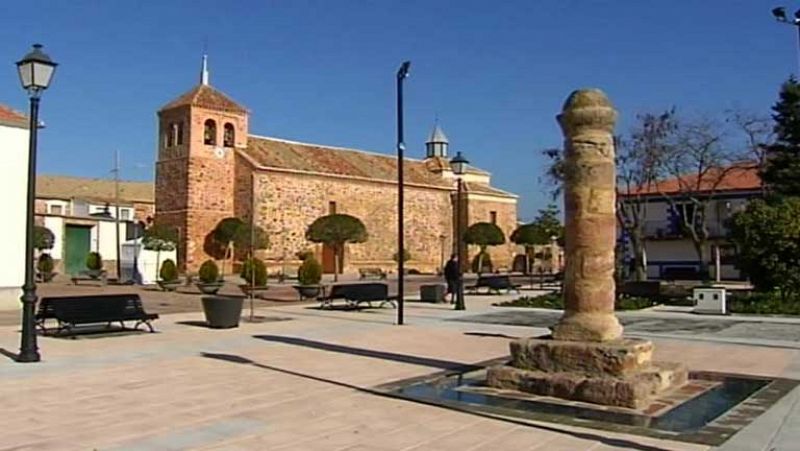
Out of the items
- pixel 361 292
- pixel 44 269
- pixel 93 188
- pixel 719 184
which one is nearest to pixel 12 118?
pixel 361 292

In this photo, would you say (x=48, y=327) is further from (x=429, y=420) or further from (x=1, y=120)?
(x=429, y=420)

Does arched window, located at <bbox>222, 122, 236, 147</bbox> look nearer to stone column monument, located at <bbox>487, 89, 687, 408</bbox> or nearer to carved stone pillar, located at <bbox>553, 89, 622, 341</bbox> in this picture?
stone column monument, located at <bbox>487, 89, 687, 408</bbox>

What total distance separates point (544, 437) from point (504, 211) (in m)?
59.4

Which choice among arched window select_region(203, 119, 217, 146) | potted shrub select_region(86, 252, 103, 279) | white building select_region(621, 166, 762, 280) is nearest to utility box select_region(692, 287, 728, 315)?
white building select_region(621, 166, 762, 280)

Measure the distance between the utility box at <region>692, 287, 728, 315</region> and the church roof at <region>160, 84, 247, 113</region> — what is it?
118 feet

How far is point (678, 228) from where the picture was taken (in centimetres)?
4903

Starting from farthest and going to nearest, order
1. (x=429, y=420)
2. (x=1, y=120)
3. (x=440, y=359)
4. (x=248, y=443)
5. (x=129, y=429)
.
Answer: (x=1, y=120), (x=440, y=359), (x=429, y=420), (x=129, y=429), (x=248, y=443)

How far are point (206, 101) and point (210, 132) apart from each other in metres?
1.97

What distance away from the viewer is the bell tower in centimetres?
4853

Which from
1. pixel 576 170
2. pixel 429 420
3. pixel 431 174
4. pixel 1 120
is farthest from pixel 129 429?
pixel 431 174

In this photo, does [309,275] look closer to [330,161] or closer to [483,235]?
[483,235]

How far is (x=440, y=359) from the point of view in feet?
36.2

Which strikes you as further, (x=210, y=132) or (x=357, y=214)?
(x=357, y=214)

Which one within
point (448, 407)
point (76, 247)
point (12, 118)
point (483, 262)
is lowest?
point (448, 407)
